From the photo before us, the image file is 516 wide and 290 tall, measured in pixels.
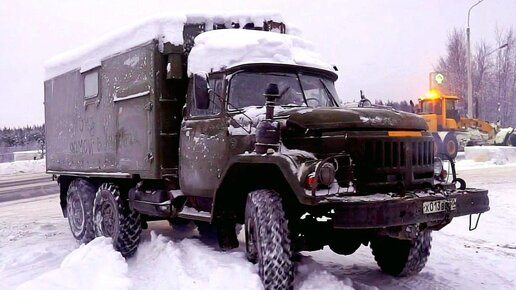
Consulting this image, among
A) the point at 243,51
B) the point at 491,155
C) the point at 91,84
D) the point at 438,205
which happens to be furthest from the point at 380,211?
the point at 491,155

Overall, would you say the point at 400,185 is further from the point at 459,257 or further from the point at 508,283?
the point at 459,257

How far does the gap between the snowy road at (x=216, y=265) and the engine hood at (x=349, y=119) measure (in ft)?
5.05

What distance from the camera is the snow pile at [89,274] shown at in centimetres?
555

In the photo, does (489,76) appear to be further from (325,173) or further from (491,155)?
(325,173)

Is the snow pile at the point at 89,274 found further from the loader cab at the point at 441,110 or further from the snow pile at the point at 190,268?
the loader cab at the point at 441,110

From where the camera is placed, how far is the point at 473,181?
668 inches

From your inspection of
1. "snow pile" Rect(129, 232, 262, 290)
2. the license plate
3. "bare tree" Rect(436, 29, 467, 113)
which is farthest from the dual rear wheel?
"bare tree" Rect(436, 29, 467, 113)

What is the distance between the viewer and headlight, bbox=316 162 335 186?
4.91m

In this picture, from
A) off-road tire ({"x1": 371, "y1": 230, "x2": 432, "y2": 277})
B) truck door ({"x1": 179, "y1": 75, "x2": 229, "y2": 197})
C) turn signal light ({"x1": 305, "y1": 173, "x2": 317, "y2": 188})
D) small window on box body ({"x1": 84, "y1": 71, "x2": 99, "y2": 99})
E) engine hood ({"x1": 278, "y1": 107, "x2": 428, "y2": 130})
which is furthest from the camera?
small window on box body ({"x1": 84, "y1": 71, "x2": 99, "y2": 99})

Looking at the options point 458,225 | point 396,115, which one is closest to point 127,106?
point 396,115

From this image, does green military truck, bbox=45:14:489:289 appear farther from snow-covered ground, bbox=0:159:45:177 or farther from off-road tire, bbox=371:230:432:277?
snow-covered ground, bbox=0:159:45:177

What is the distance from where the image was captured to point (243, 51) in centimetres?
657

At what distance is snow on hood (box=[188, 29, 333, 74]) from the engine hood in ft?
3.68

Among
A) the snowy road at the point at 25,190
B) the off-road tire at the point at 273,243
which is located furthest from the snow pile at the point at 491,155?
the off-road tire at the point at 273,243
